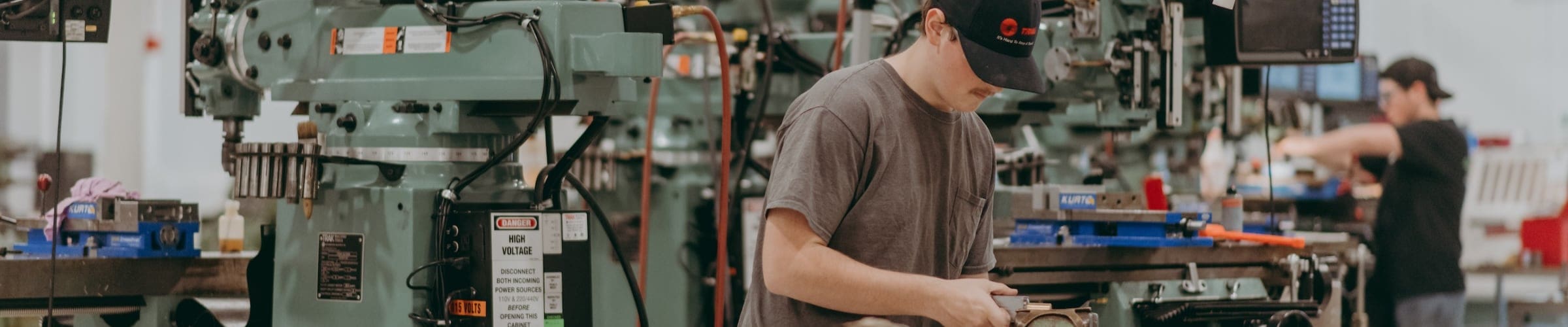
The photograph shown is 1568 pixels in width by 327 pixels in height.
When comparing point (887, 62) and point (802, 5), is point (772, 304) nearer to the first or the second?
point (887, 62)

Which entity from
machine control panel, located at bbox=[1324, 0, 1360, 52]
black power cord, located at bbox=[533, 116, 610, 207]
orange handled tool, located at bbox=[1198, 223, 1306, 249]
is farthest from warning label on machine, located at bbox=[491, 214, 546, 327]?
machine control panel, located at bbox=[1324, 0, 1360, 52]

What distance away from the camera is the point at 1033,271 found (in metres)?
2.88

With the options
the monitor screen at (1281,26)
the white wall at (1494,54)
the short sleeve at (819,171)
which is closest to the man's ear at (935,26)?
the short sleeve at (819,171)

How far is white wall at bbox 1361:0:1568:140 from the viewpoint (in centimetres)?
827

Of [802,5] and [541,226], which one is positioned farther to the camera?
[802,5]

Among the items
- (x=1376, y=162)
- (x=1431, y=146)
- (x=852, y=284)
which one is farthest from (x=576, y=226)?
(x=1376, y=162)

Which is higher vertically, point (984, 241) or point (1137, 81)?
point (1137, 81)

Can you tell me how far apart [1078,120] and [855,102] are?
122 inches

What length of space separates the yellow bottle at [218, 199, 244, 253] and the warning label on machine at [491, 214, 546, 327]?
106 cm

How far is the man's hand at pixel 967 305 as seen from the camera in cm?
170

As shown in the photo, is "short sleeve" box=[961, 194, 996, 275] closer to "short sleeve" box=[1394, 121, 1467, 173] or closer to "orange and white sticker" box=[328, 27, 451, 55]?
"orange and white sticker" box=[328, 27, 451, 55]

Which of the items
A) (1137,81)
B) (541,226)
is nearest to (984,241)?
(541,226)

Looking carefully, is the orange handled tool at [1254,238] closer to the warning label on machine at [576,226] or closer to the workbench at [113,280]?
the warning label on machine at [576,226]

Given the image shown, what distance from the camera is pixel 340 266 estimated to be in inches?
103
